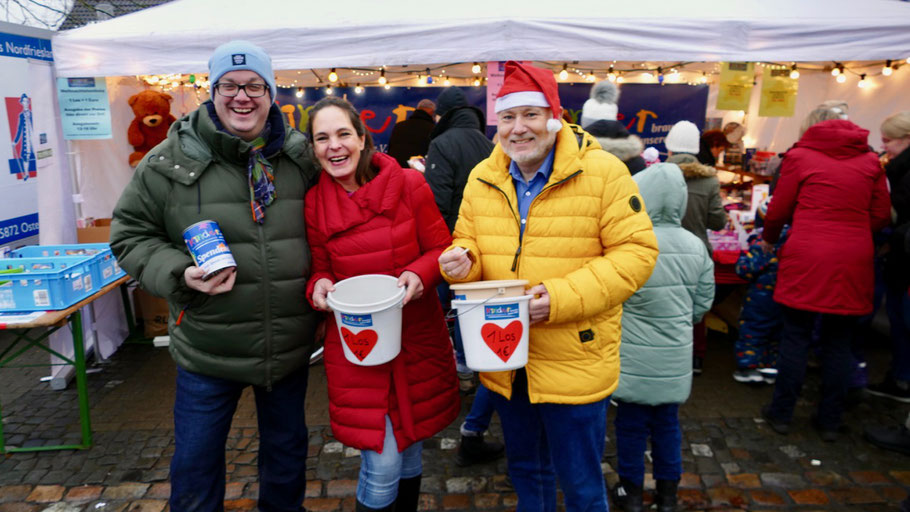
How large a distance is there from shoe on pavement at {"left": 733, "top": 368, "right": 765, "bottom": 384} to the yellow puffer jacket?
2.86m

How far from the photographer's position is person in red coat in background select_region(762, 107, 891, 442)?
3480 millimetres

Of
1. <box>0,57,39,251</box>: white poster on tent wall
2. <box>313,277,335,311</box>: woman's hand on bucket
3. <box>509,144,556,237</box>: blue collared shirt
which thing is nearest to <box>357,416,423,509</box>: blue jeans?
<box>313,277,335,311</box>: woman's hand on bucket

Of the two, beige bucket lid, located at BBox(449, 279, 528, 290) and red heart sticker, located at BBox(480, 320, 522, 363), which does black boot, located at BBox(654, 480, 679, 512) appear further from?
beige bucket lid, located at BBox(449, 279, 528, 290)

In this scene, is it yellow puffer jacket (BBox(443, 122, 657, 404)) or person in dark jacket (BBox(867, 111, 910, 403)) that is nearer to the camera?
yellow puffer jacket (BBox(443, 122, 657, 404))

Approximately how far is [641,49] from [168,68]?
142 inches

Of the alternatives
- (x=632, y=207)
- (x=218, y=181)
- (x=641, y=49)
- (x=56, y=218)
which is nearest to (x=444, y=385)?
(x=632, y=207)

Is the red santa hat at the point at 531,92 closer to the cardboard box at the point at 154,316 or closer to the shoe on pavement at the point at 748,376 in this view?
the shoe on pavement at the point at 748,376

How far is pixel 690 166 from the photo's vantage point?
12.8 ft

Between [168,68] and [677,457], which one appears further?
[168,68]

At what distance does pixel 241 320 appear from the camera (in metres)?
2.29

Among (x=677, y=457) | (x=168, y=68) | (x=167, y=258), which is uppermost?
(x=168, y=68)

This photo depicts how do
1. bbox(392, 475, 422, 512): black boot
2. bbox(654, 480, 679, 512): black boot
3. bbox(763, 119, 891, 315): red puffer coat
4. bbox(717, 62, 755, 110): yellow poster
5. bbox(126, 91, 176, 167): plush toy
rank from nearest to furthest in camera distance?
bbox(392, 475, 422, 512): black boot < bbox(654, 480, 679, 512): black boot < bbox(763, 119, 891, 315): red puffer coat < bbox(717, 62, 755, 110): yellow poster < bbox(126, 91, 176, 167): plush toy

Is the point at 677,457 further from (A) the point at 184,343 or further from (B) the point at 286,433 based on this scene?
(A) the point at 184,343

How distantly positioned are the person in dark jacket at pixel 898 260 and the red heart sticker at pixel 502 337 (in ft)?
10.0
